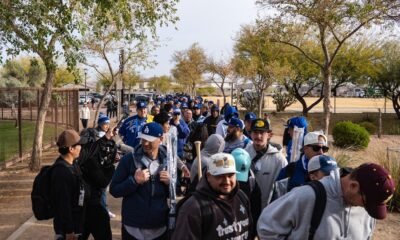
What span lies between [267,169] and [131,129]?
3.70m

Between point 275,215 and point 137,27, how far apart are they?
1107 cm

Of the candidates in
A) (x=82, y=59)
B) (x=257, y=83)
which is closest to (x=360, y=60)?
(x=257, y=83)

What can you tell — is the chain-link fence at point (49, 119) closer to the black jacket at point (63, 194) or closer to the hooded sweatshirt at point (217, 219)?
the black jacket at point (63, 194)

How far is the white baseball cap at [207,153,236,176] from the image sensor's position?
2.82m

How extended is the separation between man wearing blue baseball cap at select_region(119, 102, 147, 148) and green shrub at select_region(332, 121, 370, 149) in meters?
10.5

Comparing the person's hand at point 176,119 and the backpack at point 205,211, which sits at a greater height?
the person's hand at point 176,119

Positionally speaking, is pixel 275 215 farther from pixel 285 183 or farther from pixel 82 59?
pixel 82 59

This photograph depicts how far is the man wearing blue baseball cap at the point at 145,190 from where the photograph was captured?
380 centimetres

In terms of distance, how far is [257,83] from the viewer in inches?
1102

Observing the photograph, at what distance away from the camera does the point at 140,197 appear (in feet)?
12.5

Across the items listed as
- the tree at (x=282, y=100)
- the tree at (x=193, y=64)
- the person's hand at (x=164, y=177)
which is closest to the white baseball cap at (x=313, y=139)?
the person's hand at (x=164, y=177)

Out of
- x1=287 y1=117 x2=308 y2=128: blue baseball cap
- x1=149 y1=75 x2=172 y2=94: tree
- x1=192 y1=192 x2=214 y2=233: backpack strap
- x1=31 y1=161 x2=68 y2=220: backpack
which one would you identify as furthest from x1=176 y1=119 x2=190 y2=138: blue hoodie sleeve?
x1=149 y1=75 x2=172 y2=94: tree

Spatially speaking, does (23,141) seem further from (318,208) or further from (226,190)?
(318,208)

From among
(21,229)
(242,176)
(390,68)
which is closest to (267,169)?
(242,176)
